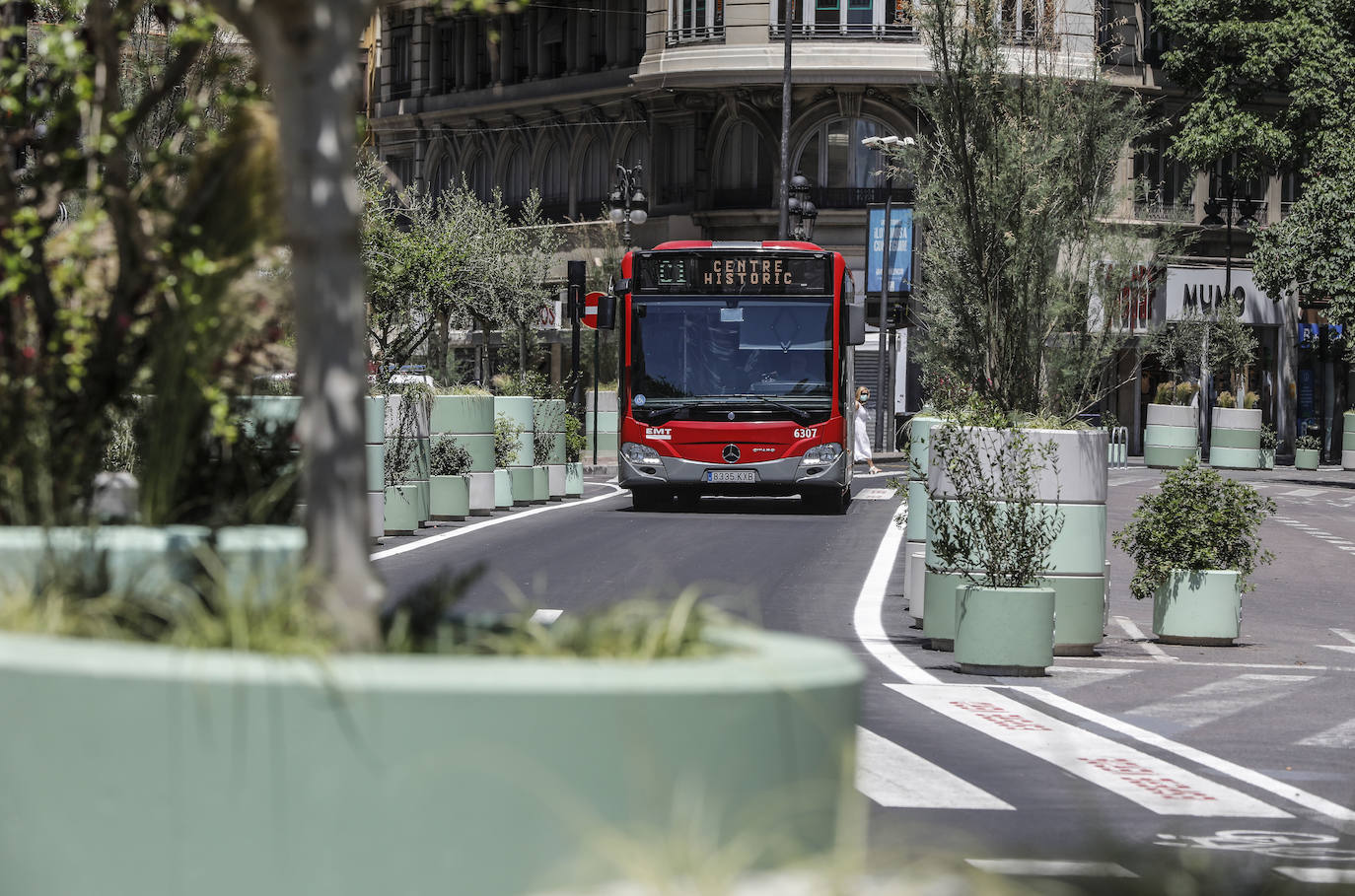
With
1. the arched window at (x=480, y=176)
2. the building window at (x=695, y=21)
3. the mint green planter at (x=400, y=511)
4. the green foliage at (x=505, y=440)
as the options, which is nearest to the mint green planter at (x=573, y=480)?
the green foliage at (x=505, y=440)

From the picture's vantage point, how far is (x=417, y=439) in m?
24.8

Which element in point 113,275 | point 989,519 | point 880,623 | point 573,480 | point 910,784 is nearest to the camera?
point 113,275

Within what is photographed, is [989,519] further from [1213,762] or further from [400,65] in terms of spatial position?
[400,65]

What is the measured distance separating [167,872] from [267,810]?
25cm

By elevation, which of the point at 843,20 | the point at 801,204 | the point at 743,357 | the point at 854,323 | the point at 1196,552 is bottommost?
the point at 1196,552

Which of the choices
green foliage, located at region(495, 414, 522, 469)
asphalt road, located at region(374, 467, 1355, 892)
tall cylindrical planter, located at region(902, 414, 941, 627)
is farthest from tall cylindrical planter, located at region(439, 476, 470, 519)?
tall cylindrical planter, located at region(902, 414, 941, 627)

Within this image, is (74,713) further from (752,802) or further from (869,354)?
(869,354)

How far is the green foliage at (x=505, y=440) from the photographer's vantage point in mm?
30047

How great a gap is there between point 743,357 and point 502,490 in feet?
12.7

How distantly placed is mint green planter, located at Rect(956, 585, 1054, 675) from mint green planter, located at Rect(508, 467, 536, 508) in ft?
56.6

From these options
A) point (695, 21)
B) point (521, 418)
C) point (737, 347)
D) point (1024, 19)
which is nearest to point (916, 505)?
point (1024, 19)

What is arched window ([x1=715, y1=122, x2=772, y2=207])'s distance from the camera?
188 feet

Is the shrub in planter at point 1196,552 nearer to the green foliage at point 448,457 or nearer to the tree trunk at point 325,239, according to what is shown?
the tree trunk at point 325,239

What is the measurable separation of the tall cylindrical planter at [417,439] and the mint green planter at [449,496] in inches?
42.0
